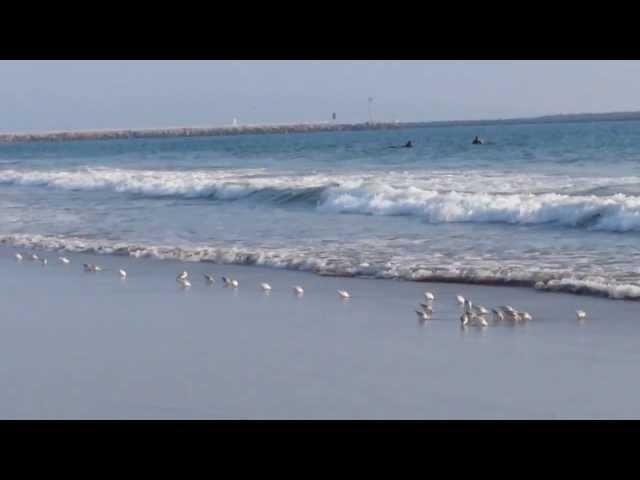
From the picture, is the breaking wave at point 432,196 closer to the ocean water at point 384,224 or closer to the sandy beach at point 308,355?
the ocean water at point 384,224

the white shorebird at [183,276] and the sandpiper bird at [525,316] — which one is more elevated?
the sandpiper bird at [525,316]

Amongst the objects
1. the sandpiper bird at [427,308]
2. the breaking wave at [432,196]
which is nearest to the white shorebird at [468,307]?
the sandpiper bird at [427,308]

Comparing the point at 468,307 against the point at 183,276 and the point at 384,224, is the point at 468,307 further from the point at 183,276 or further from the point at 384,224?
the point at 384,224

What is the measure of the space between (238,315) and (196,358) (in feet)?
5.44

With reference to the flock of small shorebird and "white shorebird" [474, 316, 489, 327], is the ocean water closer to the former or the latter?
the flock of small shorebird

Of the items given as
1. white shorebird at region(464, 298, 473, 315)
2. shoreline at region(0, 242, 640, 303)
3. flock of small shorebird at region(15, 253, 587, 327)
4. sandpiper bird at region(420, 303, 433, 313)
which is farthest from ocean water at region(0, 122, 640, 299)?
sandpiper bird at region(420, 303, 433, 313)

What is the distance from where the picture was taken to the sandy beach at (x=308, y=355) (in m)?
5.93

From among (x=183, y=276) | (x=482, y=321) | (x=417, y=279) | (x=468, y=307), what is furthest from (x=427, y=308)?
(x=183, y=276)

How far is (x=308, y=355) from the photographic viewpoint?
23.5ft

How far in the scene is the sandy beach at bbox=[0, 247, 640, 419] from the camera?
233 inches
